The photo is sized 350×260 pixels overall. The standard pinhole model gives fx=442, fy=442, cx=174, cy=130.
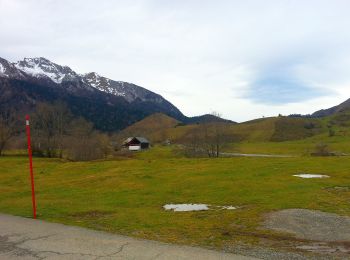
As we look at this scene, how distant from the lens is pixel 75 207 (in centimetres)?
2323

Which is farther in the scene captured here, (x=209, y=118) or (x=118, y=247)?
(x=209, y=118)

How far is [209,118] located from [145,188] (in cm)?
10120

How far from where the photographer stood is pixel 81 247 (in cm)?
1251

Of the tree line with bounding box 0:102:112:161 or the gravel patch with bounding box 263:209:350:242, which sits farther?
the tree line with bounding box 0:102:112:161

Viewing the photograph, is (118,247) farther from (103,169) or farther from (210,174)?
(103,169)

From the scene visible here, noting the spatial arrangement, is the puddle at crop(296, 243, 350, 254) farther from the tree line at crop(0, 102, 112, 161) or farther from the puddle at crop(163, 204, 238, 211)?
the tree line at crop(0, 102, 112, 161)

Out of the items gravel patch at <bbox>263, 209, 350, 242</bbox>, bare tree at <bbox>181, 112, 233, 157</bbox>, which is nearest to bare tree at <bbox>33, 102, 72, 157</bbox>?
bare tree at <bbox>181, 112, 233, 157</bbox>

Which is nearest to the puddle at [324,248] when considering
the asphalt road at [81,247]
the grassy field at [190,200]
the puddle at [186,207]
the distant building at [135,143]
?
the grassy field at [190,200]

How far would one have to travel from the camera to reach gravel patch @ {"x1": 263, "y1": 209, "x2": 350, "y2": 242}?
15.0m

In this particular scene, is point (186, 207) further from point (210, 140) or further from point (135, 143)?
point (135, 143)

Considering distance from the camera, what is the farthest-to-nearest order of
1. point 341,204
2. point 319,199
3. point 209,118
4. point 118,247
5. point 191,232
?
point 209,118 < point 319,199 < point 341,204 < point 191,232 < point 118,247

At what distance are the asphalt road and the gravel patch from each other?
5.02 meters

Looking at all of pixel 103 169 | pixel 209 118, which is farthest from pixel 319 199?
pixel 209 118

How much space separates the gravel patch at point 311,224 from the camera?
15047mm
